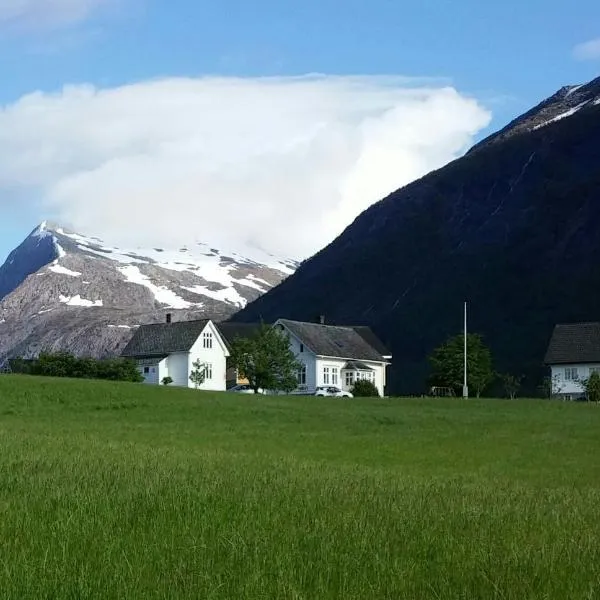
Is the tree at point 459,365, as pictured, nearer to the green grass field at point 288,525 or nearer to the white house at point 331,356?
the white house at point 331,356

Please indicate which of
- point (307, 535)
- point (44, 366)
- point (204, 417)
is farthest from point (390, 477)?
point (44, 366)

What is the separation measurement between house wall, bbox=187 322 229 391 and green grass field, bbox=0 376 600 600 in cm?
8247

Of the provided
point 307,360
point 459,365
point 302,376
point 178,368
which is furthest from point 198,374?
point 459,365

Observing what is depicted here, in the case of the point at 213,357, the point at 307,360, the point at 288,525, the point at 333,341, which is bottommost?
the point at 288,525

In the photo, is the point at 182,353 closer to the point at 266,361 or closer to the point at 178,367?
the point at 178,367

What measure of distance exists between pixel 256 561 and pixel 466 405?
52203mm

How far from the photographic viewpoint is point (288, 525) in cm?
1179

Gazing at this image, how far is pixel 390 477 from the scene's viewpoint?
62.8 feet

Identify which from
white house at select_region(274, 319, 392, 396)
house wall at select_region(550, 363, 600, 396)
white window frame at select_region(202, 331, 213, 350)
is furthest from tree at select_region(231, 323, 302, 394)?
house wall at select_region(550, 363, 600, 396)

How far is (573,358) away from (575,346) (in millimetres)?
1818

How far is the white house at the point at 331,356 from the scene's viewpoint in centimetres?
10831

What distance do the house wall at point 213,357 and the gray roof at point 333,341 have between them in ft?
32.0

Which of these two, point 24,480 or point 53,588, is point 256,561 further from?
point 24,480

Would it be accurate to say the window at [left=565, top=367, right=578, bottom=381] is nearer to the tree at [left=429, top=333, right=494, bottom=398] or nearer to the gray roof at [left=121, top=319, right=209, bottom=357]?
the tree at [left=429, top=333, right=494, bottom=398]
